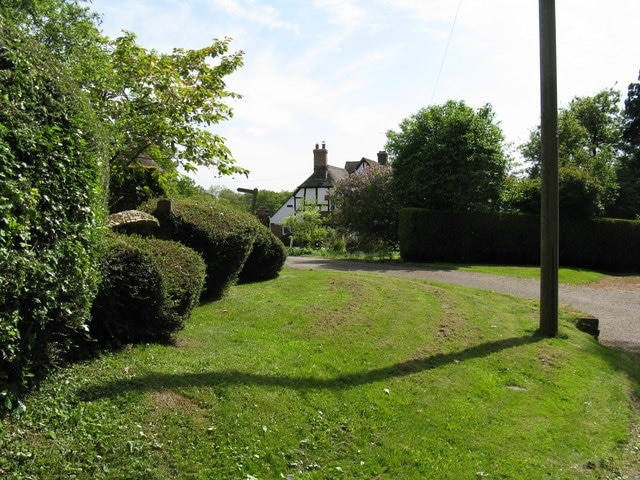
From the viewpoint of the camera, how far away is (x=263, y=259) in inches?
467

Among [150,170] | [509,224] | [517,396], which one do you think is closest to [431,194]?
[509,224]

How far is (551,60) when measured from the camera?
884 centimetres

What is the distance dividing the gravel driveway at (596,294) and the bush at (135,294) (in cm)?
801

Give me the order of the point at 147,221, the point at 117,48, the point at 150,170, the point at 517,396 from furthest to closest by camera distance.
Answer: the point at 150,170 → the point at 117,48 → the point at 147,221 → the point at 517,396

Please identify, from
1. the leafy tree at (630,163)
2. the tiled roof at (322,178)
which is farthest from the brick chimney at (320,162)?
the leafy tree at (630,163)

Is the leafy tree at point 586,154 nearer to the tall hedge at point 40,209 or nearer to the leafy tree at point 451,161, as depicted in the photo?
the leafy tree at point 451,161

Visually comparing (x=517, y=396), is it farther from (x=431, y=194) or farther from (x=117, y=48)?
(x=431, y=194)

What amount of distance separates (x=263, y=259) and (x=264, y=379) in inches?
260

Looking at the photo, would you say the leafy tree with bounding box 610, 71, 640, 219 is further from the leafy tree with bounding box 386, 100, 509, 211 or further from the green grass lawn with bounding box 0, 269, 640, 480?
the green grass lawn with bounding box 0, 269, 640, 480

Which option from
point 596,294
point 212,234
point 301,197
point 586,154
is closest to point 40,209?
point 212,234

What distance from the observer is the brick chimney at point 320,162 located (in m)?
57.2

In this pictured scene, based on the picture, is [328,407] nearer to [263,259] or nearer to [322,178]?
[263,259]

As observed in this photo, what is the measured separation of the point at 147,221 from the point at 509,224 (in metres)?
19.8

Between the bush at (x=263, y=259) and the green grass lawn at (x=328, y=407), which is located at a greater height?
the bush at (x=263, y=259)
